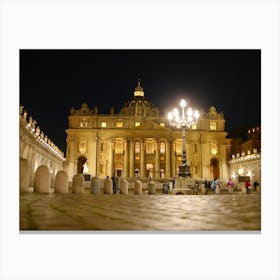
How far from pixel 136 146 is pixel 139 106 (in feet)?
42.9

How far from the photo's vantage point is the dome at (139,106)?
61944 millimetres

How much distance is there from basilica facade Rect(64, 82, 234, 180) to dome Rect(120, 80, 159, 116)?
655 cm

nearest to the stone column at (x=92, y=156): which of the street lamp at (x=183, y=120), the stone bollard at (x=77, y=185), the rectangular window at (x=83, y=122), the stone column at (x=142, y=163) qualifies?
the rectangular window at (x=83, y=122)

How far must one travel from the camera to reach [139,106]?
64.4 m

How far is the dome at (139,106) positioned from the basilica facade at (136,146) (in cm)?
655

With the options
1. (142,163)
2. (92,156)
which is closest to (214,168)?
(142,163)

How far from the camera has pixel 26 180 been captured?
35.9ft

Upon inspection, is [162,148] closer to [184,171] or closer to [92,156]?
[92,156]

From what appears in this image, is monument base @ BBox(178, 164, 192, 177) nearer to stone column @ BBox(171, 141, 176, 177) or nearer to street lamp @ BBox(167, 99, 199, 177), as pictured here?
street lamp @ BBox(167, 99, 199, 177)

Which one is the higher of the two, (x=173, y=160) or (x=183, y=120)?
(x=183, y=120)
